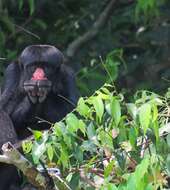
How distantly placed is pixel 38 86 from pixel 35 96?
162 millimetres

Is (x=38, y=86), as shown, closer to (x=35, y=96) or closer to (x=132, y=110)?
(x=35, y=96)

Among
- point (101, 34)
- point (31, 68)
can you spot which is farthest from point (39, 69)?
point (101, 34)

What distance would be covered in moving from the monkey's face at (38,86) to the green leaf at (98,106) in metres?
2.41

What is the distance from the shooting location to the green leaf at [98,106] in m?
5.18

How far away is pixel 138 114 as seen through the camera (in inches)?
204

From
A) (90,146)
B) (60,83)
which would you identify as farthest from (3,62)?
(90,146)

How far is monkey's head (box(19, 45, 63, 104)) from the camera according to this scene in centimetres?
767

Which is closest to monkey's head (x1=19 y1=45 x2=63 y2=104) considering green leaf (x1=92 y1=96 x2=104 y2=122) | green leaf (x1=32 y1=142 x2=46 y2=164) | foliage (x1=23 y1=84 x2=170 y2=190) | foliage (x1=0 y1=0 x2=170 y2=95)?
foliage (x1=23 y1=84 x2=170 y2=190)

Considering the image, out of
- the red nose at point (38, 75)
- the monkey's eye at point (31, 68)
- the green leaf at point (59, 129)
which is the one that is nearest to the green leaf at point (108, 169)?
the green leaf at point (59, 129)

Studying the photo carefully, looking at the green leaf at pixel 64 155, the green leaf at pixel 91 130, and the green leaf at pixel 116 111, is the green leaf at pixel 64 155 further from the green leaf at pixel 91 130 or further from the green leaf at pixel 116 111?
the green leaf at pixel 116 111

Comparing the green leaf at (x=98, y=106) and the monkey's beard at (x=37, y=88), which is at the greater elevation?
the green leaf at (x=98, y=106)

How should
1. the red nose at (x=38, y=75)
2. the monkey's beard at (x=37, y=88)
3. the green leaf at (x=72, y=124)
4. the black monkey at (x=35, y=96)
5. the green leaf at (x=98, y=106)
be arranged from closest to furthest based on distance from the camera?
the green leaf at (x=98, y=106)
the green leaf at (x=72, y=124)
the monkey's beard at (x=37, y=88)
the red nose at (x=38, y=75)
the black monkey at (x=35, y=96)

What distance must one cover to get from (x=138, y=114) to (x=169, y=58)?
6.27 m

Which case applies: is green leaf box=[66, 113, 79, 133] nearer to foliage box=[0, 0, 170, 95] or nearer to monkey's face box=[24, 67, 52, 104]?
monkey's face box=[24, 67, 52, 104]
